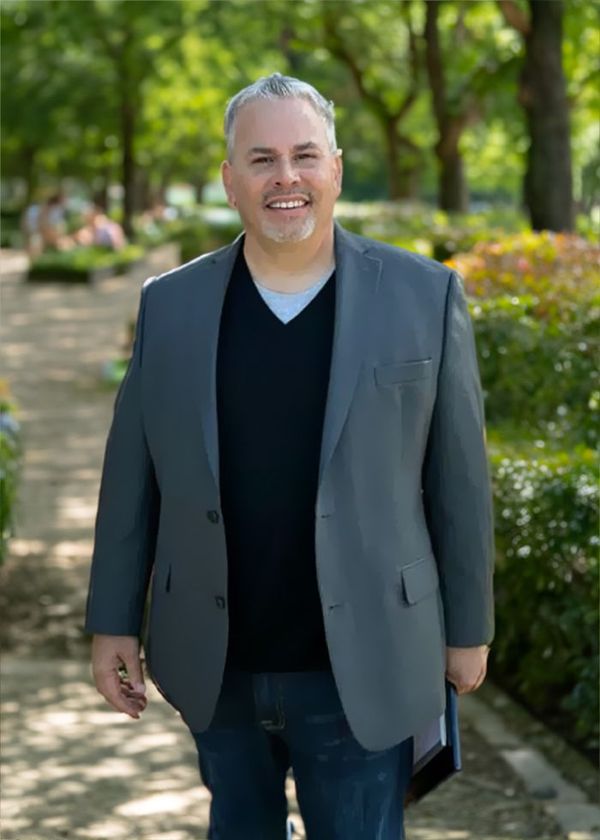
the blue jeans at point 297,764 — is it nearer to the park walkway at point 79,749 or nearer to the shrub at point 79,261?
the park walkway at point 79,749

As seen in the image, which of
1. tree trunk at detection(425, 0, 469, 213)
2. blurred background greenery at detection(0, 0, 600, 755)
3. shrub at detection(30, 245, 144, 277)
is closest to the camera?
blurred background greenery at detection(0, 0, 600, 755)

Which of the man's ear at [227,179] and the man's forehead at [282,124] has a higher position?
the man's forehead at [282,124]

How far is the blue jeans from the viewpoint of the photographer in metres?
3.38

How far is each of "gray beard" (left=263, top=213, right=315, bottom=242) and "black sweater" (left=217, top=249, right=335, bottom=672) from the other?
147 millimetres

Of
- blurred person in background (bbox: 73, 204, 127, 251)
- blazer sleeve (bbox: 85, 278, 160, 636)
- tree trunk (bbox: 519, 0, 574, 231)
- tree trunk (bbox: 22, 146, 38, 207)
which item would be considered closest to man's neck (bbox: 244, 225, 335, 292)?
blazer sleeve (bbox: 85, 278, 160, 636)

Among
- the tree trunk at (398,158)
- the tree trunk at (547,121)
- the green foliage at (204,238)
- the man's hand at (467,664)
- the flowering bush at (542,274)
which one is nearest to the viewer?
the man's hand at (467,664)

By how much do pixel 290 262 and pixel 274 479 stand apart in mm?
400

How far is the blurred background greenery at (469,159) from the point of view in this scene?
666 centimetres

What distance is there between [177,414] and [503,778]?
125 inches

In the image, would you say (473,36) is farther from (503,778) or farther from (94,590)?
(94,590)

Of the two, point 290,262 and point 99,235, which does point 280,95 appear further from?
point 99,235

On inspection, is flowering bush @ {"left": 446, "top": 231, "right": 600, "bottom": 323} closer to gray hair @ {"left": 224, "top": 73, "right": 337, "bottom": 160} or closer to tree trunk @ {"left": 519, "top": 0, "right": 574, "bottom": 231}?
gray hair @ {"left": 224, "top": 73, "right": 337, "bottom": 160}

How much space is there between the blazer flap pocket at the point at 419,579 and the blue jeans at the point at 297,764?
0.22 m

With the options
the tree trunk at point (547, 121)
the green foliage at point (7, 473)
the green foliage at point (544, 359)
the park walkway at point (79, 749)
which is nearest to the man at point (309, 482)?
the park walkway at point (79, 749)
